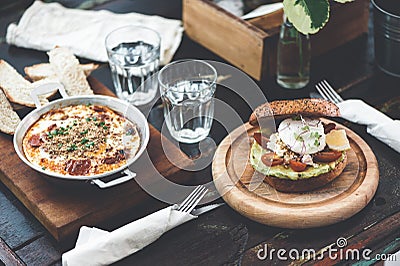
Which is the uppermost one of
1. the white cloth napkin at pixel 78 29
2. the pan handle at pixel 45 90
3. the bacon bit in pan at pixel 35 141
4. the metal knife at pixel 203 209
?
the pan handle at pixel 45 90

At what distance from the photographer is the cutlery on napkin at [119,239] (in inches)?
58.1

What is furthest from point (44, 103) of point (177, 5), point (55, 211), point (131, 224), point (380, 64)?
point (380, 64)

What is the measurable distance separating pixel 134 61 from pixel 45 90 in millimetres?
310

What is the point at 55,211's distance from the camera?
5.22 ft

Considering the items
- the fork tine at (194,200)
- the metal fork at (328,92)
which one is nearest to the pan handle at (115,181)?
the fork tine at (194,200)

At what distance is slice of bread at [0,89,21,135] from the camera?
6.00 feet

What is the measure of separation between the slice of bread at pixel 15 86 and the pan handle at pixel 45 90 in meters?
0.05

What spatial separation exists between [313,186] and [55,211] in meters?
0.58

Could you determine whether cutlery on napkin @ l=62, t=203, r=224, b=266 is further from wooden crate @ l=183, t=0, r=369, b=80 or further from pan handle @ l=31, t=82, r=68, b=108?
wooden crate @ l=183, t=0, r=369, b=80

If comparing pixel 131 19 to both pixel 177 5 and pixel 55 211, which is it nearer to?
pixel 177 5

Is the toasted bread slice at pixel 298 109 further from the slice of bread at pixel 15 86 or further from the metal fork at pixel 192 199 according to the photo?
the slice of bread at pixel 15 86

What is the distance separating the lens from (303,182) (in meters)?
1.60

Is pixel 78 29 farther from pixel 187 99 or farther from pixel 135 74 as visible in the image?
pixel 187 99

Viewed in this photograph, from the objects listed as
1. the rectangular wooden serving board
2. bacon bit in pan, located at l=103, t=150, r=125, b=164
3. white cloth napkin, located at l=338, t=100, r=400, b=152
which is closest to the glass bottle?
white cloth napkin, located at l=338, t=100, r=400, b=152
